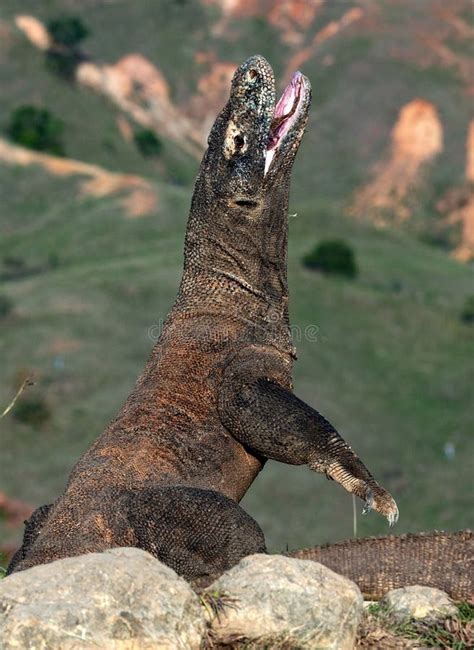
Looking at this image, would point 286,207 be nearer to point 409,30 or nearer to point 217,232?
point 217,232

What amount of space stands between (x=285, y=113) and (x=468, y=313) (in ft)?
241

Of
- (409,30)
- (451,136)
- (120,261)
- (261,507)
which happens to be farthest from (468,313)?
(409,30)

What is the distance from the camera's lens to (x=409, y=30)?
13775cm

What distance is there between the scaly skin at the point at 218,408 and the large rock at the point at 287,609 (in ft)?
3.50

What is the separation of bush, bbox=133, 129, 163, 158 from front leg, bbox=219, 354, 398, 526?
118339 millimetres

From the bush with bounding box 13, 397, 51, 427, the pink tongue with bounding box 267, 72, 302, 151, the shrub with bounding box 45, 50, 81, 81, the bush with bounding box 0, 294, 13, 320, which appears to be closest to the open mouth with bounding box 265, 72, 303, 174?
the pink tongue with bounding box 267, 72, 302, 151

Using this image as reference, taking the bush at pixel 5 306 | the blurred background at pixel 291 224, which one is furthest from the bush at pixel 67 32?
the bush at pixel 5 306

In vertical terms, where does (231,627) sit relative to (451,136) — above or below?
below

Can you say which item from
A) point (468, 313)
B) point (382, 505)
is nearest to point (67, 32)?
point (468, 313)

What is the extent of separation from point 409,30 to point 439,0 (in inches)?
287

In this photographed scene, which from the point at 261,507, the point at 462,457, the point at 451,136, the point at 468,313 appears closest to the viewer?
the point at 261,507

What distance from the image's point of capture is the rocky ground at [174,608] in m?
6.41

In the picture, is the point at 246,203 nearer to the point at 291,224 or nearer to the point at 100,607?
the point at 100,607

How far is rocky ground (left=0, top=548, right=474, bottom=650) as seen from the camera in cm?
641
